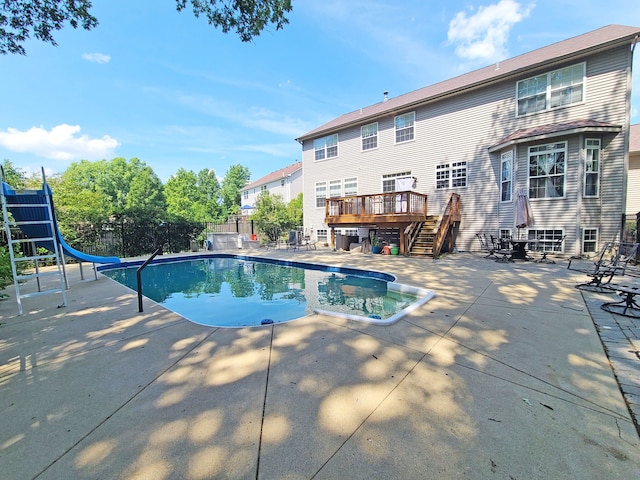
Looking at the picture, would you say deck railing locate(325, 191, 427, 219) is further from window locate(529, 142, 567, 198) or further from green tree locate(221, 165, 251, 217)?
green tree locate(221, 165, 251, 217)

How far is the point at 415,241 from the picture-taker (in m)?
11.7

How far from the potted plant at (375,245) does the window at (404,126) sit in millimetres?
5270

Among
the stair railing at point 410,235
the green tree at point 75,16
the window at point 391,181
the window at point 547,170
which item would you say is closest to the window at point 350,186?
the window at point 391,181

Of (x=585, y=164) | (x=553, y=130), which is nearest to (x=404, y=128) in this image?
(x=553, y=130)

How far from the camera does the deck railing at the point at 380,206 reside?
11250 millimetres

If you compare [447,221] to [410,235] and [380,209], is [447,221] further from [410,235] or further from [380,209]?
[380,209]

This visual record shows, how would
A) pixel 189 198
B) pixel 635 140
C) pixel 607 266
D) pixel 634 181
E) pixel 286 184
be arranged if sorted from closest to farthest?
pixel 607 266, pixel 634 181, pixel 635 140, pixel 286 184, pixel 189 198

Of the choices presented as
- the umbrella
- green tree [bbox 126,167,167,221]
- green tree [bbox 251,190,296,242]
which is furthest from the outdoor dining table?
green tree [bbox 126,167,167,221]

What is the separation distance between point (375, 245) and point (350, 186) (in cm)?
468

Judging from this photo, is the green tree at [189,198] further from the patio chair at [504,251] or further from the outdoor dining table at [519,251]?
the outdoor dining table at [519,251]

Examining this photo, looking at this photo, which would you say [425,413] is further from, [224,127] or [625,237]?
[224,127]

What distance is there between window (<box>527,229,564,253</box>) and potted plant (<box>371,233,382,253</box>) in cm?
574

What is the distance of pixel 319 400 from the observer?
228cm

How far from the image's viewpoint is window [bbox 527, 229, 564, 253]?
32.7 ft
